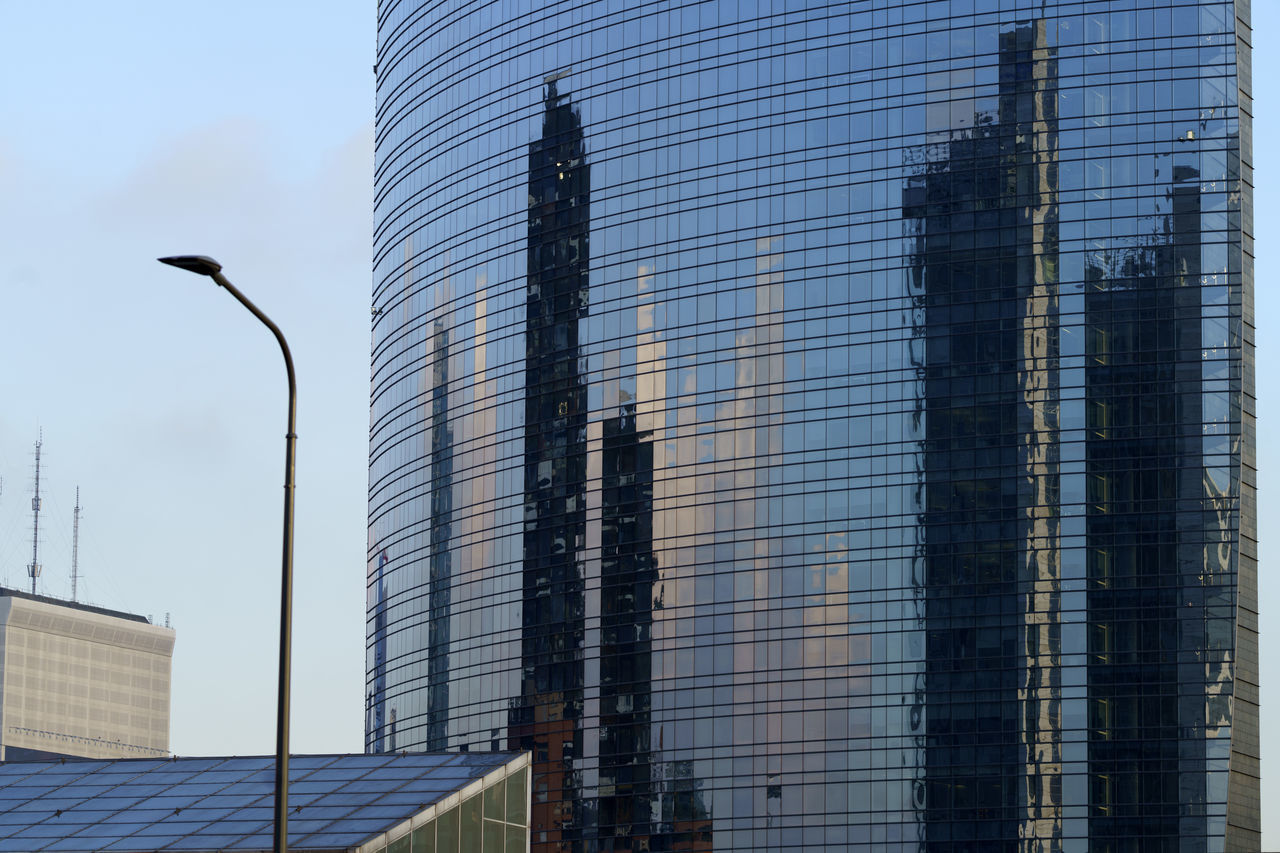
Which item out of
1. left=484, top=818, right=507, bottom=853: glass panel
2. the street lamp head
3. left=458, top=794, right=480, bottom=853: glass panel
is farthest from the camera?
left=484, top=818, right=507, bottom=853: glass panel

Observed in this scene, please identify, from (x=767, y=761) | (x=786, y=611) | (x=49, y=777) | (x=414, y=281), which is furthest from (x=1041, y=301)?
(x=49, y=777)

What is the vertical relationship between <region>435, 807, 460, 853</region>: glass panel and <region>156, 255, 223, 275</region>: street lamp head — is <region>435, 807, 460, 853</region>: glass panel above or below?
below

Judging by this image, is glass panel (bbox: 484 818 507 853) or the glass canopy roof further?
glass panel (bbox: 484 818 507 853)

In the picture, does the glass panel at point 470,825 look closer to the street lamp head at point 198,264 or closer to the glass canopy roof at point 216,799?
the glass canopy roof at point 216,799

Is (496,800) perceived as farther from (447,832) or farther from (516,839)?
(447,832)

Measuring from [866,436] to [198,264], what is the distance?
11231cm

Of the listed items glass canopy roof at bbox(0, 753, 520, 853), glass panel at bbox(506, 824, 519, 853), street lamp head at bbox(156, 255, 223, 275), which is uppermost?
street lamp head at bbox(156, 255, 223, 275)

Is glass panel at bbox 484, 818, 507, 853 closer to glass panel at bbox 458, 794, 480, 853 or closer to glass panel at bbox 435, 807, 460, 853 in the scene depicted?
glass panel at bbox 458, 794, 480, 853

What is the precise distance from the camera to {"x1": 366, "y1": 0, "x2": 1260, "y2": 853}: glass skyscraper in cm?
13462

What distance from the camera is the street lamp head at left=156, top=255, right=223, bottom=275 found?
33500mm

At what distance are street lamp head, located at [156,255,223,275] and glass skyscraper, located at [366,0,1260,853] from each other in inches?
4254

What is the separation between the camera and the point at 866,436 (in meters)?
143

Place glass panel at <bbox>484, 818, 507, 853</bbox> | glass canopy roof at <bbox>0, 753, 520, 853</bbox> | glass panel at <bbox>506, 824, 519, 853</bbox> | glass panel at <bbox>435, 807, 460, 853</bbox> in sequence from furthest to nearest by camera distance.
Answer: glass panel at <bbox>506, 824, 519, 853</bbox>
glass panel at <bbox>484, 818, 507, 853</bbox>
glass panel at <bbox>435, 807, 460, 853</bbox>
glass canopy roof at <bbox>0, 753, 520, 853</bbox>

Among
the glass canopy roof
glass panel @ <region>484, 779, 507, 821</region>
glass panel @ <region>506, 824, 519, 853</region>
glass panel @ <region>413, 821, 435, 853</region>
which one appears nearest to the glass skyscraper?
glass panel @ <region>506, 824, 519, 853</region>
